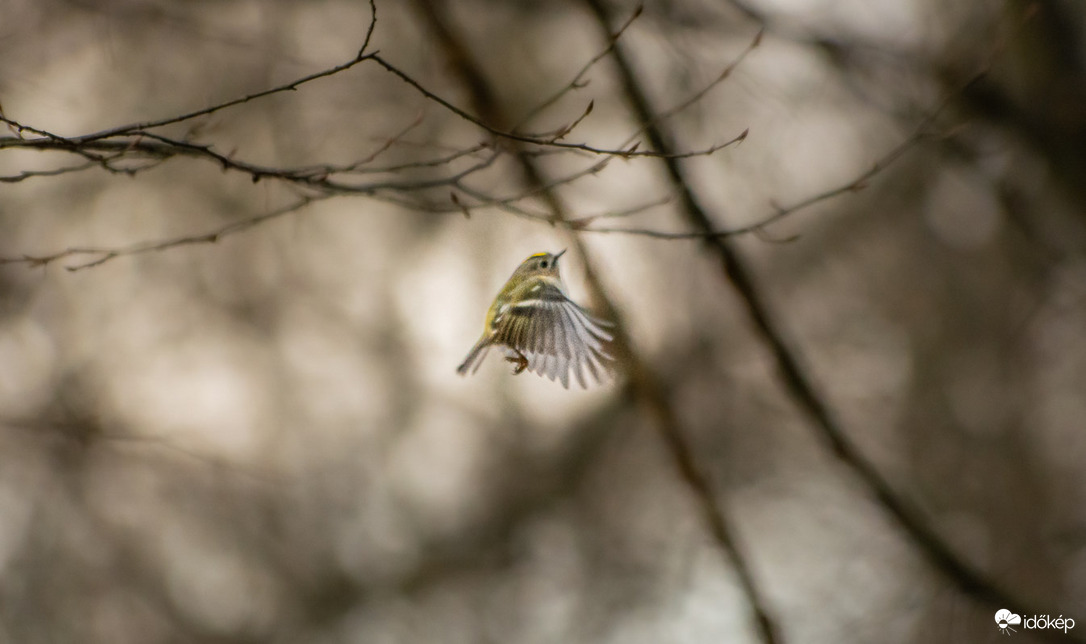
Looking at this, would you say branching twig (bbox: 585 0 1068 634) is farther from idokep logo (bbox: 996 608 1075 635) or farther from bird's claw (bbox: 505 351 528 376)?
bird's claw (bbox: 505 351 528 376)

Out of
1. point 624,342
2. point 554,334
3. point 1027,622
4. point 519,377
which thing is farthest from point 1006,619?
point 554,334

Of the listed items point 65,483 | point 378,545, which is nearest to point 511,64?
point 378,545

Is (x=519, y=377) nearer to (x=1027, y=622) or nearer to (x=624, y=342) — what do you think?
(x=624, y=342)

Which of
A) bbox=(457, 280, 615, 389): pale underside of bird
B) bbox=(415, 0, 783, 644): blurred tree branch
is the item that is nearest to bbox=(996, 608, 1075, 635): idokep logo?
bbox=(415, 0, 783, 644): blurred tree branch

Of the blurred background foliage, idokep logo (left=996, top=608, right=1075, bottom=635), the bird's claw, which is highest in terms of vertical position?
the blurred background foliage

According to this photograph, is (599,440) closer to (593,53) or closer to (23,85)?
(593,53)

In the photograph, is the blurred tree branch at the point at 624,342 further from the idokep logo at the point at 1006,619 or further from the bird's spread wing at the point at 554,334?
the idokep logo at the point at 1006,619
